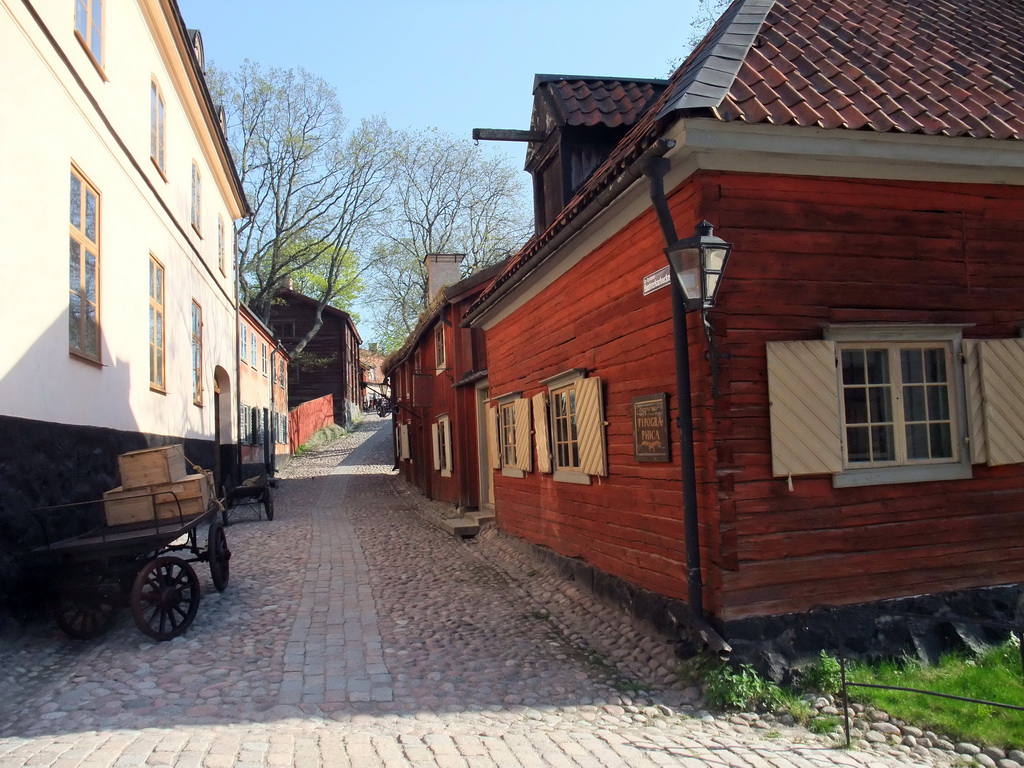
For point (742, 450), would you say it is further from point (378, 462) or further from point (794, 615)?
point (378, 462)

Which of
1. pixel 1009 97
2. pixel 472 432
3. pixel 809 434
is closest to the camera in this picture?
pixel 809 434

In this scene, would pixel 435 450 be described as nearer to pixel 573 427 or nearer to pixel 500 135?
pixel 500 135

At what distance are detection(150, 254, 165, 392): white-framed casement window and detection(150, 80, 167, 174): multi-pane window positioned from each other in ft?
4.99

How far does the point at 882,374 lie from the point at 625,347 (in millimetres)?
2001

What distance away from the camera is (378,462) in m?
31.7

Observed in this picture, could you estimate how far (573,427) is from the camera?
8.53 metres

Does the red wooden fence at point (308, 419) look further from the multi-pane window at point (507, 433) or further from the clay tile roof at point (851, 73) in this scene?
the clay tile roof at point (851, 73)

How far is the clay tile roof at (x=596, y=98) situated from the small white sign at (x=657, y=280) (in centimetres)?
434

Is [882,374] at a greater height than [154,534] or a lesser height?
greater

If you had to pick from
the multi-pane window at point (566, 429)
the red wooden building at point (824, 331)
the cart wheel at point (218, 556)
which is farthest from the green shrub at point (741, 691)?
the cart wheel at point (218, 556)

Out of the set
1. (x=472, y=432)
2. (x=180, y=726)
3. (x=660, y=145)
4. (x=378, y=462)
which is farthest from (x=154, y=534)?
(x=378, y=462)

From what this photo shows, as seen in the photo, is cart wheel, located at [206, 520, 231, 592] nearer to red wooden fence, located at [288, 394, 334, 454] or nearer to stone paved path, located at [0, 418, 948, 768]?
stone paved path, located at [0, 418, 948, 768]

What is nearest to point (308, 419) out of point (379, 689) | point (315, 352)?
point (315, 352)

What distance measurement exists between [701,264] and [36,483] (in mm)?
5368
